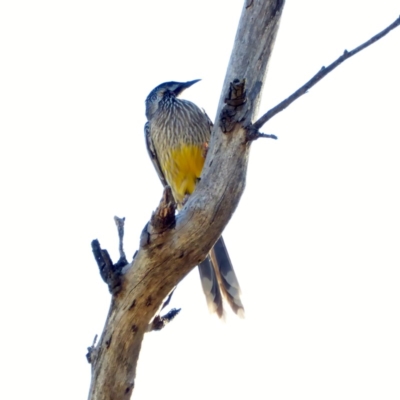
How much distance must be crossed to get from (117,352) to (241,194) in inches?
46.7

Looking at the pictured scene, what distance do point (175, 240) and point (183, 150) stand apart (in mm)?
2973

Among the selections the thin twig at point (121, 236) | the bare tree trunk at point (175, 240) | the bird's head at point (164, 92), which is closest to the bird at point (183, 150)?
the bird's head at point (164, 92)

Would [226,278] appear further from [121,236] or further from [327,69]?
[327,69]

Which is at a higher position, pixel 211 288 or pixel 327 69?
pixel 211 288

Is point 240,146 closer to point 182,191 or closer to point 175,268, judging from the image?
point 175,268

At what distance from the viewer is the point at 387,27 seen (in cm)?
407

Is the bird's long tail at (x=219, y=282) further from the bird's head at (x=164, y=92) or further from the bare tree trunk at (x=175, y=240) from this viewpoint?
the bird's head at (x=164, y=92)

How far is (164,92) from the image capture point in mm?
8125

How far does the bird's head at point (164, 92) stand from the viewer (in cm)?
806

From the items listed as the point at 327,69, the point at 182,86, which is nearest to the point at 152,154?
the point at 182,86

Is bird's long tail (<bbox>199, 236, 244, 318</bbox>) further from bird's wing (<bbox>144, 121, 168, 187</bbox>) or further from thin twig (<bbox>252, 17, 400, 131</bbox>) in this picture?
thin twig (<bbox>252, 17, 400, 131</bbox>)

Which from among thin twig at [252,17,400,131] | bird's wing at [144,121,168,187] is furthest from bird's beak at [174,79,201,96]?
thin twig at [252,17,400,131]

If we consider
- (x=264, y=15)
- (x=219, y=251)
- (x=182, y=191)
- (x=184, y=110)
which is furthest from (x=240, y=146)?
(x=184, y=110)

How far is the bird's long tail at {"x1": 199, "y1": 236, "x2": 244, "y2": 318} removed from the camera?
19.0ft
